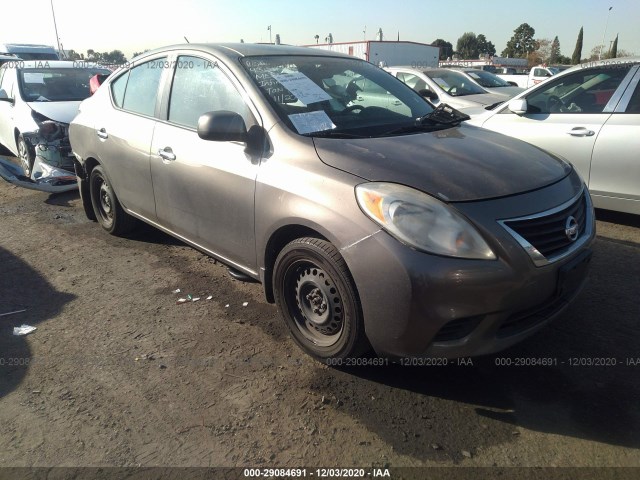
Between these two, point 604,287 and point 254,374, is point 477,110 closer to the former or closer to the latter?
point 604,287

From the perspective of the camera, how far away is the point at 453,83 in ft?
32.2

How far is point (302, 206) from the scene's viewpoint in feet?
8.78

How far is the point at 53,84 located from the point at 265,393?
6.88 meters

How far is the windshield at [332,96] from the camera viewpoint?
10.1 feet

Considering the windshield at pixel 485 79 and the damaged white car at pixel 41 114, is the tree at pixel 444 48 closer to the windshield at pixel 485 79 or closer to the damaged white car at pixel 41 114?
the windshield at pixel 485 79

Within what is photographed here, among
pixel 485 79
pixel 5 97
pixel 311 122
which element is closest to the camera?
pixel 311 122

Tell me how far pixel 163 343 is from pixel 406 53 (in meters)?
25.0

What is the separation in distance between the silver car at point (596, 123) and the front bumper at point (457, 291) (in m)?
2.72

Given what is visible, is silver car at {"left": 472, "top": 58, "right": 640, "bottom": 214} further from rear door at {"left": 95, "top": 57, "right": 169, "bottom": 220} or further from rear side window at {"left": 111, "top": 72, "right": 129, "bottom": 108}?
rear side window at {"left": 111, "top": 72, "right": 129, "bottom": 108}

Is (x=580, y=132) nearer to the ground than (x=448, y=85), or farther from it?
nearer to the ground

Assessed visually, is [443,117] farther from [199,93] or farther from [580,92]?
[580,92]

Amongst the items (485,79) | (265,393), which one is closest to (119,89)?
(265,393)

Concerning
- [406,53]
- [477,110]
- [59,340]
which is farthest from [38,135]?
[406,53]

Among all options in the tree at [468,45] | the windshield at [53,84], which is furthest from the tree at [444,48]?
the windshield at [53,84]
